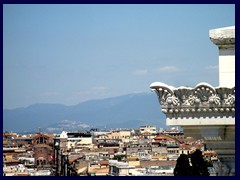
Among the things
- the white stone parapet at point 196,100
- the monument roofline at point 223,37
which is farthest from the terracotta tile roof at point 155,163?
the white stone parapet at point 196,100

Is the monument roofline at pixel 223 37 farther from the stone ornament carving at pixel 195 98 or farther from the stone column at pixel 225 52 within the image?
the stone ornament carving at pixel 195 98

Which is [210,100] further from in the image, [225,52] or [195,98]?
[225,52]

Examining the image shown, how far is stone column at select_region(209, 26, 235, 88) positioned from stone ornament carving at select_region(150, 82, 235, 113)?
0.26 ft

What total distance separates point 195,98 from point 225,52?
1.11ft

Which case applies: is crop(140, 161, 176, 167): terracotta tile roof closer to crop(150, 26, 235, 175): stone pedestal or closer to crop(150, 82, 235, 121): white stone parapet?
crop(150, 26, 235, 175): stone pedestal

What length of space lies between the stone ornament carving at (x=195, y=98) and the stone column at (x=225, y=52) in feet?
0.26

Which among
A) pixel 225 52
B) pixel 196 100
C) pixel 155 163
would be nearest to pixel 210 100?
pixel 196 100

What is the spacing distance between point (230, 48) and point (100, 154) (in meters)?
82.3

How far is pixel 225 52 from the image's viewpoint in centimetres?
686

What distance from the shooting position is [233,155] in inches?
282

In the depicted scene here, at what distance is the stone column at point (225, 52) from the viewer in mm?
6793

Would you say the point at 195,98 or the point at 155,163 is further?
the point at 155,163

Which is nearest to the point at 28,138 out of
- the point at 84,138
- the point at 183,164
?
the point at 84,138
